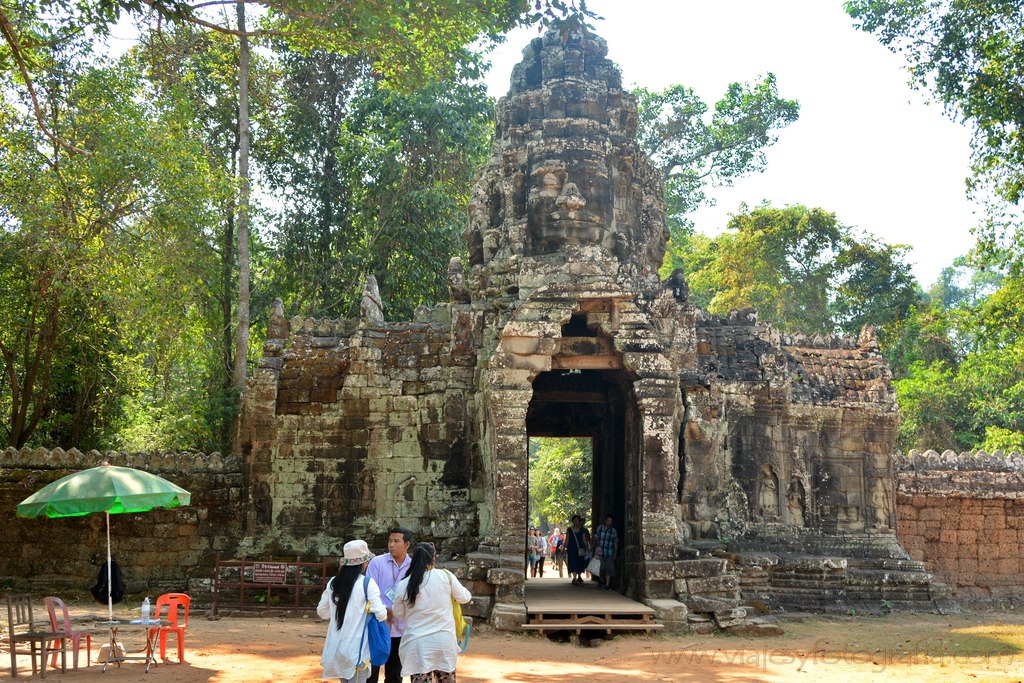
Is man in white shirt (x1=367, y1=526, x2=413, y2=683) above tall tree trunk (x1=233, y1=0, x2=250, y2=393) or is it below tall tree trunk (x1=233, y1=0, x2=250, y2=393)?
below

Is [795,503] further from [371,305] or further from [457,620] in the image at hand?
[457,620]

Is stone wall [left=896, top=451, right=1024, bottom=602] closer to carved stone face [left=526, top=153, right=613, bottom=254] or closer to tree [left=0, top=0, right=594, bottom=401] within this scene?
carved stone face [left=526, top=153, right=613, bottom=254]

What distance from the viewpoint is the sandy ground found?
8.63 metres

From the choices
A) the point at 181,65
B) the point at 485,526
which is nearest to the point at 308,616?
the point at 485,526

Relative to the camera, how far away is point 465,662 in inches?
365

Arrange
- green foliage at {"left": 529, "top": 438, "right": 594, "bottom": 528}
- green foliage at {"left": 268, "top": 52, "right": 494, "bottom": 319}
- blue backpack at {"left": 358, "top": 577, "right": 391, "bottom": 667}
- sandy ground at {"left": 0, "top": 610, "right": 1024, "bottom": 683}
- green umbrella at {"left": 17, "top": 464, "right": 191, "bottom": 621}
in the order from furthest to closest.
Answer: green foliage at {"left": 529, "top": 438, "right": 594, "bottom": 528} < green foliage at {"left": 268, "top": 52, "right": 494, "bottom": 319} < green umbrella at {"left": 17, "top": 464, "right": 191, "bottom": 621} < sandy ground at {"left": 0, "top": 610, "right": 1024, "bottom": 683} < blue backpack at {"left": 358, "top": 577, "right": 391, "bottom": 667}

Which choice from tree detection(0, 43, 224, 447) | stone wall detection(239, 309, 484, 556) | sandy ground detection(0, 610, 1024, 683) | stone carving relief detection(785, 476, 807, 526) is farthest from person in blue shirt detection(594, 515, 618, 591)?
tree detection(0, 43, 224, 447)

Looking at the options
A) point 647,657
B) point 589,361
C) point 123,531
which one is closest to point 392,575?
point 647,657

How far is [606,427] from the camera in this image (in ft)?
50.7

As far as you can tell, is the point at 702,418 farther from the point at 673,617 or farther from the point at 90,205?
the point at 90,205

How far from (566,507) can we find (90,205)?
647 inches

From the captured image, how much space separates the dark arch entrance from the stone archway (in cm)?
9

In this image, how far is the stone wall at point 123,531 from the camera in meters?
14.4

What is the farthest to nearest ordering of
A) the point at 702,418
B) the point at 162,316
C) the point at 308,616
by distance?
1. the point at 162,316
2. the point at 702,418
3. the point at 308,616
